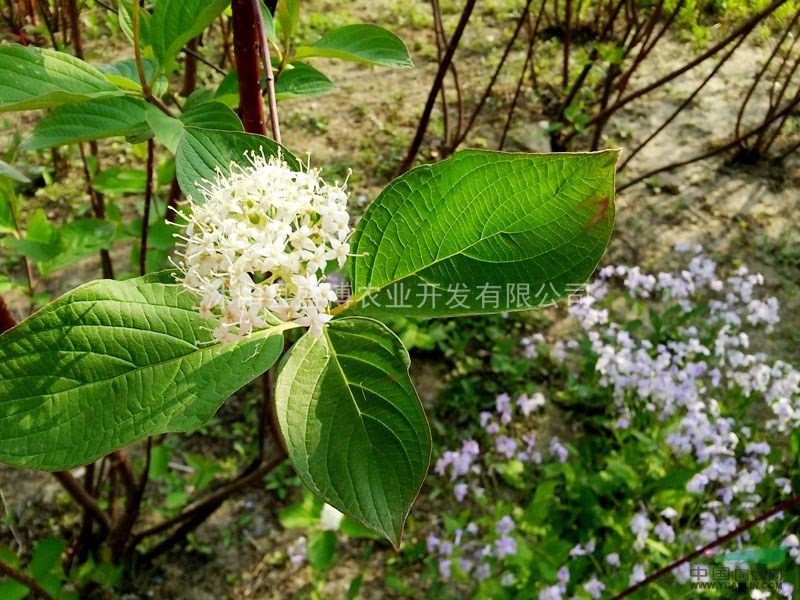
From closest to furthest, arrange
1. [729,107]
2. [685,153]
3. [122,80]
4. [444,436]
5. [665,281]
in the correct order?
[122,80]
[444,436]
[665,281]
[685,153]
[729,107]

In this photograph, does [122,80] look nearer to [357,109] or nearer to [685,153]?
[357,109]

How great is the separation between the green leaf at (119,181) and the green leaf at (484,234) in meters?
0.90

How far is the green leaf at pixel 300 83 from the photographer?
34.7 inches

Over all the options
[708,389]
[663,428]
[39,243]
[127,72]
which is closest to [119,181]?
[39,243]

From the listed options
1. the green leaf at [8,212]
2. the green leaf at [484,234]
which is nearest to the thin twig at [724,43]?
the green leaf at [484,234]

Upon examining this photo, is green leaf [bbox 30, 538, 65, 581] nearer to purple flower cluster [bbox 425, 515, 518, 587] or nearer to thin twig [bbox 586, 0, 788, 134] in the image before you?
purple flower cluster [bbox 425, 515, 518, 587]

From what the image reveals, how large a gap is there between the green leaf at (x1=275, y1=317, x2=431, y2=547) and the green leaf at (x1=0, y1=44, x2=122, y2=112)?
1.22 ft

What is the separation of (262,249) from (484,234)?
229mm

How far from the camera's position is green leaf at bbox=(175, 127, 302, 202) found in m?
0.67

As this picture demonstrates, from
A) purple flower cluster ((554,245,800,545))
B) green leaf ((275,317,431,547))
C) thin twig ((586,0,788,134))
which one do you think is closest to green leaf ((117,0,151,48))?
green leaf ((275,317,431,547))

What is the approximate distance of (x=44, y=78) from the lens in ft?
2.30

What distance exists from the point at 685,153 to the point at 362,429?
10.6ft

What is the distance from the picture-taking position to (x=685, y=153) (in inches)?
131

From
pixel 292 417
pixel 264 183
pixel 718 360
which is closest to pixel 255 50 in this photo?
pixel 264 183
